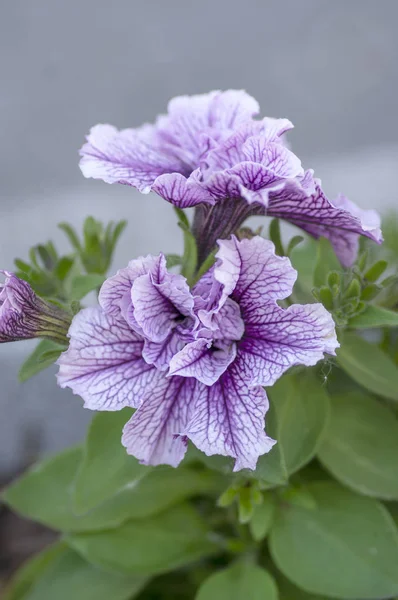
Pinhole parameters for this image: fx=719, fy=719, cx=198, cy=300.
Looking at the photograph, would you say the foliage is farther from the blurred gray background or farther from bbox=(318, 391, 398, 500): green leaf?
the blurred gray background

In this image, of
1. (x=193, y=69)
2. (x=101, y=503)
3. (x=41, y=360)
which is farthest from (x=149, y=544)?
(x=193, y=69)

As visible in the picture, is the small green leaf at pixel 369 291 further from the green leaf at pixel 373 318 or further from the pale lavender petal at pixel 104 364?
the pale lavender petal at pixel 104 364

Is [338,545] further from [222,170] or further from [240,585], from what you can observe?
[222,170]

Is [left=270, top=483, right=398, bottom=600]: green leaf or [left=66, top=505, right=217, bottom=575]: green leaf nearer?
[left=270, top=483, right=398, bottom=600]: green leaf

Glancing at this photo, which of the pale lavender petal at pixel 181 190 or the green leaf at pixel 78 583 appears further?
the green leaf at pixel 78 583

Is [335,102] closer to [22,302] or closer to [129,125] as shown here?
[129,125]

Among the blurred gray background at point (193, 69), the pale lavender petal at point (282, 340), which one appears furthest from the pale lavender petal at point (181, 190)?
the blurred gray background at point (193, 69)

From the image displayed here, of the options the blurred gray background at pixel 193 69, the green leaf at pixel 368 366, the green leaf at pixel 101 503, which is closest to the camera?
the green leaf at pixel 368 366

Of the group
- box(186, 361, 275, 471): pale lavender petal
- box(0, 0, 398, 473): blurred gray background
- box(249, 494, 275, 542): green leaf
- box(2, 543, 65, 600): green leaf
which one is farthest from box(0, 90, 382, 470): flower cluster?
box(0, 0, 398, 473): blurred gray background
